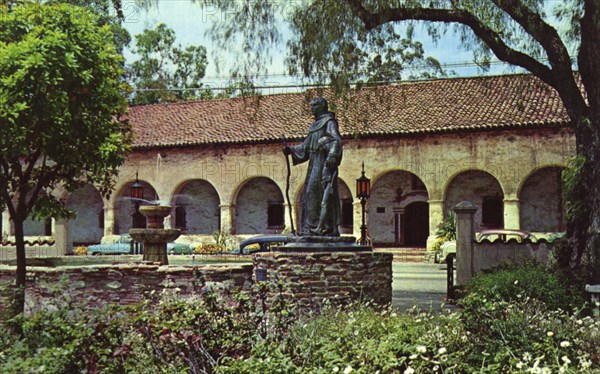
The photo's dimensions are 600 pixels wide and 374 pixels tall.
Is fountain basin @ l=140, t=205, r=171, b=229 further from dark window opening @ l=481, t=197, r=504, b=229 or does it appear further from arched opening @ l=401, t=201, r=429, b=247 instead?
dark window opening @ l=481, t=197, r=504, b=229

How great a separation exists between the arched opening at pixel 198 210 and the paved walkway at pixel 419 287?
11.2 meters

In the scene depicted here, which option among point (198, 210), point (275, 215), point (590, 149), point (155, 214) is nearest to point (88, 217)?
point (198, 210)

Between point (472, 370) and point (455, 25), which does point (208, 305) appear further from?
point (455, 25)

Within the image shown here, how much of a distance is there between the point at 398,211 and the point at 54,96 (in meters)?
20.0

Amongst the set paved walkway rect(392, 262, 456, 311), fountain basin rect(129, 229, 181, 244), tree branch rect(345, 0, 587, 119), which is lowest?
paved walkway rect(392, 262, 456, 311)

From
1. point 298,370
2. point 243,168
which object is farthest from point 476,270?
point 243,168

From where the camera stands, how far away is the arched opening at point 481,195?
27422 millimetres

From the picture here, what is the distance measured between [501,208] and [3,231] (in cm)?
2037

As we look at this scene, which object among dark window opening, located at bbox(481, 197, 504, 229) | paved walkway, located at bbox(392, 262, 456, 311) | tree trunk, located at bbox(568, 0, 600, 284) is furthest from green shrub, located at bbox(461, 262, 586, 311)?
dark window opening, located at bbox(481, 197, 504, 229)

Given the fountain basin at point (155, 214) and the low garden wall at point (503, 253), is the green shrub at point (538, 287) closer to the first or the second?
the low garden wall at point (503, 253)

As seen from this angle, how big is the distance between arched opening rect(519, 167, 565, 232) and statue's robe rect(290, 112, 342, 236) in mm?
17756

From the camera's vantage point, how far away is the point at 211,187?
31.2 meters

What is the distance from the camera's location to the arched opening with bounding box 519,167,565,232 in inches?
1035

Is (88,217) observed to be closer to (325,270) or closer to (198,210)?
(198,210)
